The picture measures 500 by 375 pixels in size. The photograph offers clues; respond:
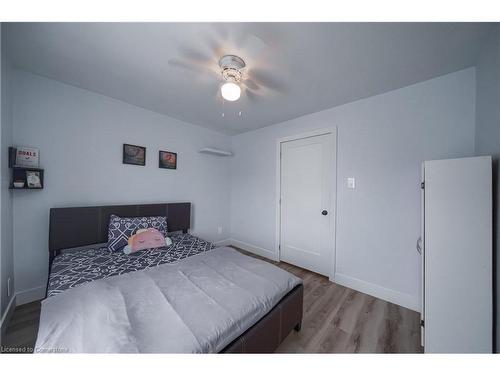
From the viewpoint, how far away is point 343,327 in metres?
1.58

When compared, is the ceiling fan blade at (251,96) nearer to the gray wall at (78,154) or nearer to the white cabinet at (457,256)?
the gray wall at (78,154)

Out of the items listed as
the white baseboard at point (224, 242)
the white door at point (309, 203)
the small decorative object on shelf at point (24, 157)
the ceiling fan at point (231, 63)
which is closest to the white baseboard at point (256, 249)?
the white baseboard at point (224, 242)

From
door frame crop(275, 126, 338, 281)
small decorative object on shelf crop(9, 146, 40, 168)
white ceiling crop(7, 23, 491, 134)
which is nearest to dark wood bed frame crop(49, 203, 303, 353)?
small decorative object on shelf crop(9, 146, 40, 168)

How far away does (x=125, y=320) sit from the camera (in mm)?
912

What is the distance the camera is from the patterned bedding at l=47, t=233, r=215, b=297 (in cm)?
133

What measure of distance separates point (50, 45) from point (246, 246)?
346 cm

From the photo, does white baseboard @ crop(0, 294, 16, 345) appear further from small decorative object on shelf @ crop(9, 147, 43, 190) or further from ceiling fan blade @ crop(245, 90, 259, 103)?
ceiling fan blade @ crop(245, 90, 259, 103)

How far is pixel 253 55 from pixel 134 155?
202cm

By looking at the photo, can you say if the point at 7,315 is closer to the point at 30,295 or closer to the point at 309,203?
the point at 30,295

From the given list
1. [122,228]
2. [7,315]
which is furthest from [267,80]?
[7,315]

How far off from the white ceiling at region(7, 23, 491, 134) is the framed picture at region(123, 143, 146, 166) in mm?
643

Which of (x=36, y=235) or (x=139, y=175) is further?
(x=139, y=175)
